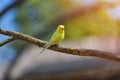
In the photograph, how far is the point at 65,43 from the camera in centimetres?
292

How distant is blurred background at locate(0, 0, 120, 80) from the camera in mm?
2449

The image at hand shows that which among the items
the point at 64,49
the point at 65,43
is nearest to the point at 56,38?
the point at 64,49

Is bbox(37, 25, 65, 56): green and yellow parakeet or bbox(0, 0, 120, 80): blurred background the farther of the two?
bbox(0, 0, 120, 80): blurred background

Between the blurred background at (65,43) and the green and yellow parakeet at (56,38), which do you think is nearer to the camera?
the green and yellow parakeet at (56,38)

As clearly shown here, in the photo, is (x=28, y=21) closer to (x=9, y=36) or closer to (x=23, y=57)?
(x=23, y=57)

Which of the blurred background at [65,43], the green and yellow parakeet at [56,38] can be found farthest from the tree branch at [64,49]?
the blurred background at [65,43]

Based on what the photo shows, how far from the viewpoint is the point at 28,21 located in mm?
3164

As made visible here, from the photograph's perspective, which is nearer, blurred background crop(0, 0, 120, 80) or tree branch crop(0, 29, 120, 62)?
tree branch crop(0, 29, 120, 62)

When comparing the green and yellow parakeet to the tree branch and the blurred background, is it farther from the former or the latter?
the blurred background

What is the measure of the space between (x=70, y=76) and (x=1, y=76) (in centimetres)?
60

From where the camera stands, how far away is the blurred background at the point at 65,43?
2.45m

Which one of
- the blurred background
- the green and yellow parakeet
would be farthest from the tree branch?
the blurred background

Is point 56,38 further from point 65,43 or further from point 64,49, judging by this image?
point 65,43

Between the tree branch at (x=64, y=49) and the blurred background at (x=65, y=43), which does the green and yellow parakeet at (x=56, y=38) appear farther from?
the blurred background at (x=65, y=43)
